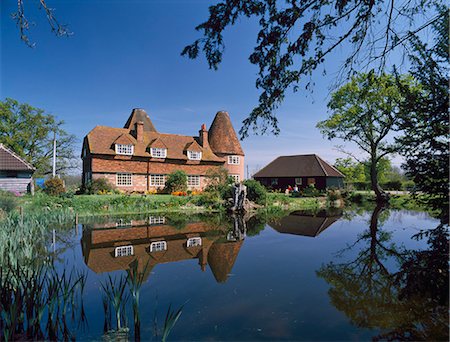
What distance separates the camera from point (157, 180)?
2883 centimetres

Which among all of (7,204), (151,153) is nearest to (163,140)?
(151,153)

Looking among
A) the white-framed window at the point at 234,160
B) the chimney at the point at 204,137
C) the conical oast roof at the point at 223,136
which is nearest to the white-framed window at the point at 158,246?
the chimney at the point at 204,137

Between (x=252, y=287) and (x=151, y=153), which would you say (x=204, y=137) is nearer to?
(x=151, y=153)

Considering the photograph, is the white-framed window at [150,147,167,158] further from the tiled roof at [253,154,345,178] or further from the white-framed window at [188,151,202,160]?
the tiled roof at [253,154,345,178]

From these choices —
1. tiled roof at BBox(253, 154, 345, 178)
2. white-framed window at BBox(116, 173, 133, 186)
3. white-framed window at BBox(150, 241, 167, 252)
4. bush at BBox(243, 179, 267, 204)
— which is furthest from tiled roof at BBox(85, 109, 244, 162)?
white-framed window at BBox(150, 241, 167, 252)

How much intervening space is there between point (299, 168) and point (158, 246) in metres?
30.3

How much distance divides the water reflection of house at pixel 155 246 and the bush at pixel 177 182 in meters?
13.9

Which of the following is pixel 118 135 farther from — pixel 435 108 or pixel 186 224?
pixel 435 108

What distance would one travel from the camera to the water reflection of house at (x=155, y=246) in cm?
726

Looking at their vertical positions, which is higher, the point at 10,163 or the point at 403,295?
the point at 10,163

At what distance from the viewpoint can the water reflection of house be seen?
7258mm

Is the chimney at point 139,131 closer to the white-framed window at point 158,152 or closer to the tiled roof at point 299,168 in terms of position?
the white-framed window at point 158,152

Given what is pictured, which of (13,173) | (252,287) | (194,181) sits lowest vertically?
(252,287)

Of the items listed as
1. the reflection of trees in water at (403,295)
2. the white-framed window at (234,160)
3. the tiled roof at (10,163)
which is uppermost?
the white-framed window at (234,160)
